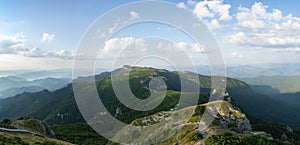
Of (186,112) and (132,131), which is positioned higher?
(186,112)

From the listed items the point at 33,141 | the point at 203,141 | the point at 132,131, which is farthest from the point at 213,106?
the point at 33,141

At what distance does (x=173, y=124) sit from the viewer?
6624 inches

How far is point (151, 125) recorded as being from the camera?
616 feet

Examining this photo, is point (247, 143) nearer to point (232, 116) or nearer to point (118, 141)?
point (232, 116)

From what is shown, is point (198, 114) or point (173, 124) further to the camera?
point (173, 124)

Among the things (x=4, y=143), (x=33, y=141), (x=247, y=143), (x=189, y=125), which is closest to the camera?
(x=4, y=143)

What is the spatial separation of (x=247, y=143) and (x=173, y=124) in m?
79.4

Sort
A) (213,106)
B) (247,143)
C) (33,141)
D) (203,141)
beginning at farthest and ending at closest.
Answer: (213,106), (203,141), (247,143), (33,141)

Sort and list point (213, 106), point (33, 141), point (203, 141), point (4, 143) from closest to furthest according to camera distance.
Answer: point (4, 143) < point (33, 141) < point (203, 141) < point (213, 106)

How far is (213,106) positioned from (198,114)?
1663cm

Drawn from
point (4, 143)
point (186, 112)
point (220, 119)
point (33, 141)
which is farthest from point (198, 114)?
point (4, 143)

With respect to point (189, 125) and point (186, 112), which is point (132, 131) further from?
point (189, 125)

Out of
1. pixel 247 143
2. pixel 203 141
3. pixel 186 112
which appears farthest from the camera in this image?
pixel 186 112

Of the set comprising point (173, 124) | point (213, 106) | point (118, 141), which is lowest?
point (118, 141)
